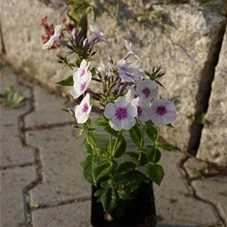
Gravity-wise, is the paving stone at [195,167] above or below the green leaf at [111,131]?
below

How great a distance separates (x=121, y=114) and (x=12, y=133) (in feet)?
4.05

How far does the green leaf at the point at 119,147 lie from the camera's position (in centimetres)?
214

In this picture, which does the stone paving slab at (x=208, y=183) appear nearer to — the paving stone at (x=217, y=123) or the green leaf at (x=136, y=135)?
the paving stone at (x=217, y=123)

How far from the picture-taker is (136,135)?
2139 mm

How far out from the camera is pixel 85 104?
75.5 inches

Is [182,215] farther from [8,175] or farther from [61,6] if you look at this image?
[61,6]

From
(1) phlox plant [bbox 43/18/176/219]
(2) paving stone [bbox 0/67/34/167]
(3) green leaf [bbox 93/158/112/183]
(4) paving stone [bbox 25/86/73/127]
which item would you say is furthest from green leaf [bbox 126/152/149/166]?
(4) paving stone [bbox 25/86/73/127]

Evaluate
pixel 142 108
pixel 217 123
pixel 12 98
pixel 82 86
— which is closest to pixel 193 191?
pixel 217 123

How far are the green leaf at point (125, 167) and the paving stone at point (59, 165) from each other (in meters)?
0.47

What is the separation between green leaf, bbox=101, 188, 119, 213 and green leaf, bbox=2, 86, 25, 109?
1.19m

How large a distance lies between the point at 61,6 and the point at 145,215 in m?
1.28

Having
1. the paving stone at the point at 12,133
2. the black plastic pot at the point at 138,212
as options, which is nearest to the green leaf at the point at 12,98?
the paving stone at the point at 12,133

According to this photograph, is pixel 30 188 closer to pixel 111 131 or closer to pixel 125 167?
pixel 125 167

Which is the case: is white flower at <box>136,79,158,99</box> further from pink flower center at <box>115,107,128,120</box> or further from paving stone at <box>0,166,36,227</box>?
paving stone at <box>0,166,36,227</box>
